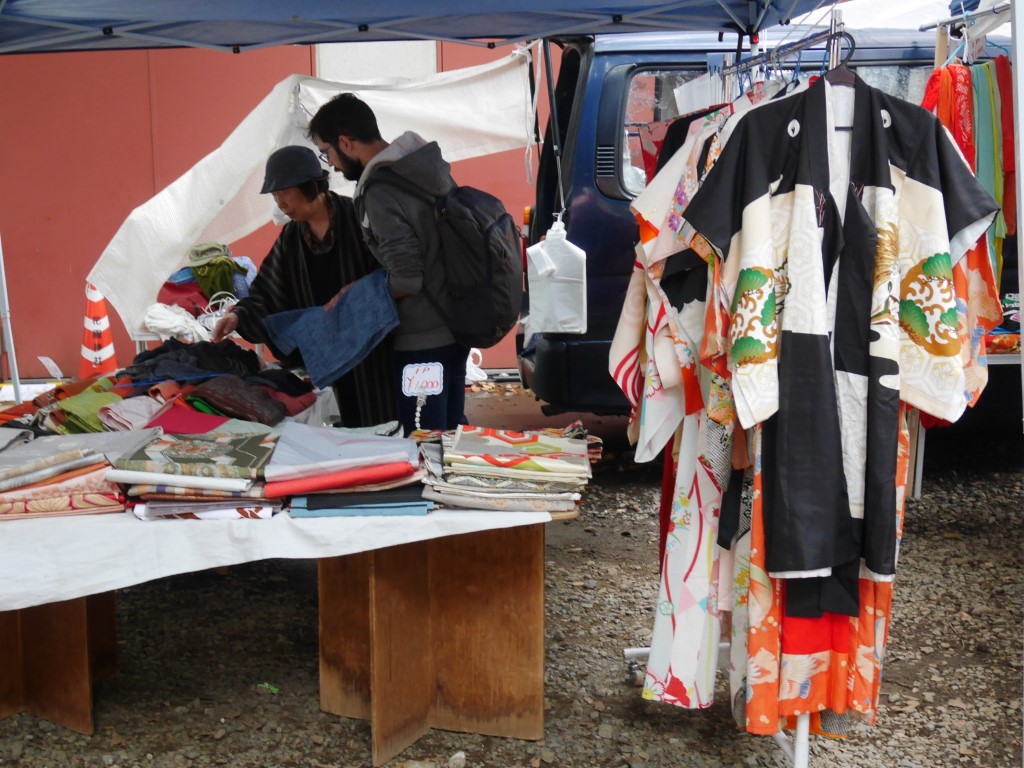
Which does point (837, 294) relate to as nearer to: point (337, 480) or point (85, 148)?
point (337, 480)

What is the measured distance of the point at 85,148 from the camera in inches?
340

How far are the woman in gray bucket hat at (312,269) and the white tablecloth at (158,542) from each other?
4.93 ft

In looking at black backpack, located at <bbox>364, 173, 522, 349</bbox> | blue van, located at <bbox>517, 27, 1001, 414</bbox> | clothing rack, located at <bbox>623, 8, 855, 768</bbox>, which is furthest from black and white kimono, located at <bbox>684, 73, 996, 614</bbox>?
blue van, located at <bbox>517, 27, 1001, 414</bbox>

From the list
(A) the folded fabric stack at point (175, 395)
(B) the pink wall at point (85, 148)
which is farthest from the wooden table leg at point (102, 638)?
(B) the pink wall at point (85, 148)

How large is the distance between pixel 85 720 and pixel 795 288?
2.22 meters

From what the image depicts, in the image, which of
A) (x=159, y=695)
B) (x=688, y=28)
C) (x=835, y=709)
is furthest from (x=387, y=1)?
(x=835, y=709)

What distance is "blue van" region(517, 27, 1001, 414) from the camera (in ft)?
17.2

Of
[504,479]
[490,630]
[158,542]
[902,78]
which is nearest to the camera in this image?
[158,542]

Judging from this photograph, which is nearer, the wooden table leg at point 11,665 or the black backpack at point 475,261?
the wooden table leg at point 11,665

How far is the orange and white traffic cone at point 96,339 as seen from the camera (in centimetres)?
816

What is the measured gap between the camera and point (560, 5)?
404 centimetres

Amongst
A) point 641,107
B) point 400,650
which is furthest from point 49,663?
point 641,107

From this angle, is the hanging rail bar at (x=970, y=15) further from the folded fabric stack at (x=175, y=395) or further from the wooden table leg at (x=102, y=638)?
the wooden table leg at (x=102, y=638)

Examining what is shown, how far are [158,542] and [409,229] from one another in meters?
1.56
